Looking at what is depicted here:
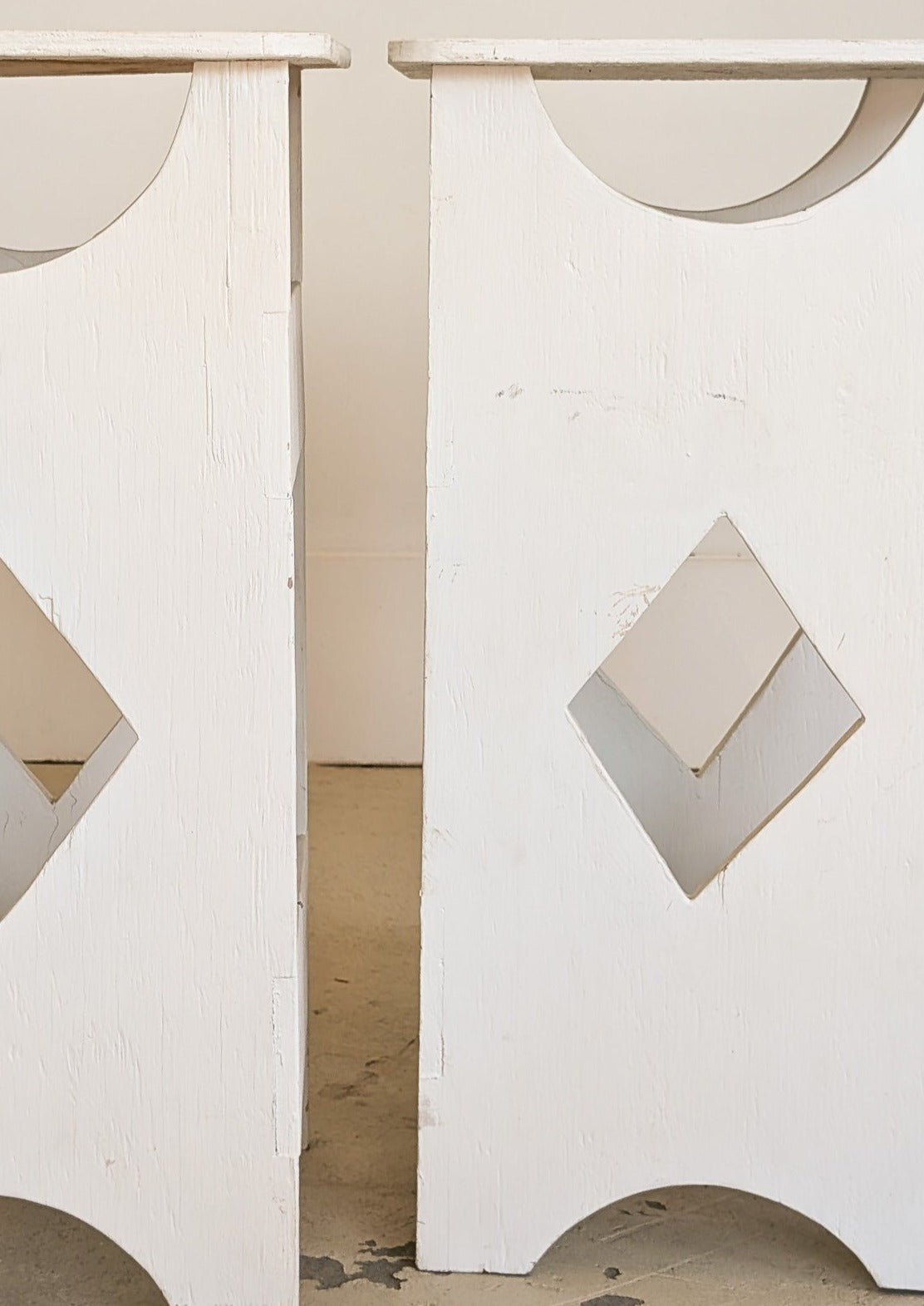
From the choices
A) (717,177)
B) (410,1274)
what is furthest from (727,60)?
(717,177)

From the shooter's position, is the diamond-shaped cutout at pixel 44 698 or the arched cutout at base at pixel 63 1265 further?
the diamond-shaped cutout at pixel 44 698

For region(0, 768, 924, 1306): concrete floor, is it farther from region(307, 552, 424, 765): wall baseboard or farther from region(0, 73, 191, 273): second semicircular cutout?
region(0, 73, 191, 273): second semicircular cutout

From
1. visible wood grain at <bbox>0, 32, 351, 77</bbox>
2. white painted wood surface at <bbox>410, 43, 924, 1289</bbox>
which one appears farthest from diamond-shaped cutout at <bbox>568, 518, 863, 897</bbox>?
visible wood grain at <bbox>0, 32, 351, 77</bbox>

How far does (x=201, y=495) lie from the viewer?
26.6 inches

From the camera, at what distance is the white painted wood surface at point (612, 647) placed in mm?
683

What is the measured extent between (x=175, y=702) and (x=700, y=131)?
114 centimetres

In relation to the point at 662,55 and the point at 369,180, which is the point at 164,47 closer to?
the point at 662,55

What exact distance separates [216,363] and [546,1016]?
38 cm

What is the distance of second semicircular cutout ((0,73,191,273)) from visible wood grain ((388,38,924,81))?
3.23ft

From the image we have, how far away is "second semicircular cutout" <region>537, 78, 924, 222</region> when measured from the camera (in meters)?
1.55

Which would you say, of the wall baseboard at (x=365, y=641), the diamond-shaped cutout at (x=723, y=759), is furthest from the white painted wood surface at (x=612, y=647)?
the wall baseboard at (x=365, y=641)

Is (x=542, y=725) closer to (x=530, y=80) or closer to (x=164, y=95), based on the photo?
(x=530, y=80)

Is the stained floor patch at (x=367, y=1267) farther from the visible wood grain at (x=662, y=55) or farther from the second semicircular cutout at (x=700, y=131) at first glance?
the second semicircular cutout at (x=700, y=131)

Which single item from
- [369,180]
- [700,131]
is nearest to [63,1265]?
[369,180]
